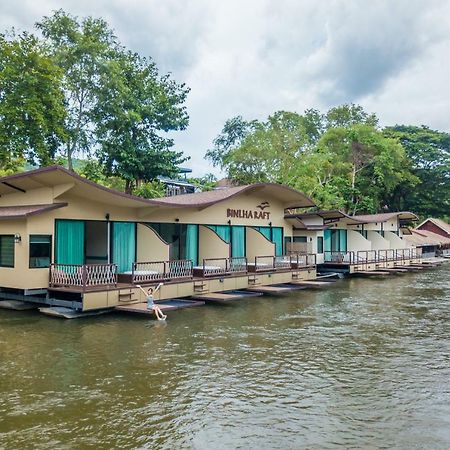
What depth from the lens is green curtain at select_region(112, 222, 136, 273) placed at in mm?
14227

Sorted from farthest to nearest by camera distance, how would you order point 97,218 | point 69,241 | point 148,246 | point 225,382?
1. point 148,246
2. point 97,218
3. point 69,241
4. point 225,382

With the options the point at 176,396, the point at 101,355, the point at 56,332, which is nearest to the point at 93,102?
the point at 56,332

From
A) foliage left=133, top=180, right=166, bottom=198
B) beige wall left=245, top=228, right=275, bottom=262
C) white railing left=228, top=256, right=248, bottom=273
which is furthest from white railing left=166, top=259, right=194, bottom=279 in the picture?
foliage left=133, top=180, right=166, bottom=198

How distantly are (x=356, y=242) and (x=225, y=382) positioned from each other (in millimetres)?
22506

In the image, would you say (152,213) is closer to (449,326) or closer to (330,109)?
(449,326)

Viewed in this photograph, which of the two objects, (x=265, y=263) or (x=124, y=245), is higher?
(x=124, y=245)

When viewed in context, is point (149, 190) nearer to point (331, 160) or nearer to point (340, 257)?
point (340, 257)

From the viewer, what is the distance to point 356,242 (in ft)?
92.2

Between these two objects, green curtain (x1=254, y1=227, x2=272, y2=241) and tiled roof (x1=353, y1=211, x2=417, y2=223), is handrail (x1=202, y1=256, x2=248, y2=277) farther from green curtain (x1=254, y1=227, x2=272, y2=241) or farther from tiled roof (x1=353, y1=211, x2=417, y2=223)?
tiled roof (x1=353, y1=211, x2=417, y2=223)

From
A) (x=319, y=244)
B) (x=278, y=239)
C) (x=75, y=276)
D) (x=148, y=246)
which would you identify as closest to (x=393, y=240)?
(x=319, y=244)

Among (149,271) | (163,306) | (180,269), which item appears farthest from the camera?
(180,269)

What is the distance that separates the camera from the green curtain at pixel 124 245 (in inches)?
560

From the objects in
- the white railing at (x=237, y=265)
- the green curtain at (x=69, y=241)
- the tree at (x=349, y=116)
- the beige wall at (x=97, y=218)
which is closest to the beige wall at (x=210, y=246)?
the beige wall at (x=97, y=218)

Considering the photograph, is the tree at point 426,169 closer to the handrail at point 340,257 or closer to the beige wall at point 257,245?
the handrail at point 340,257
